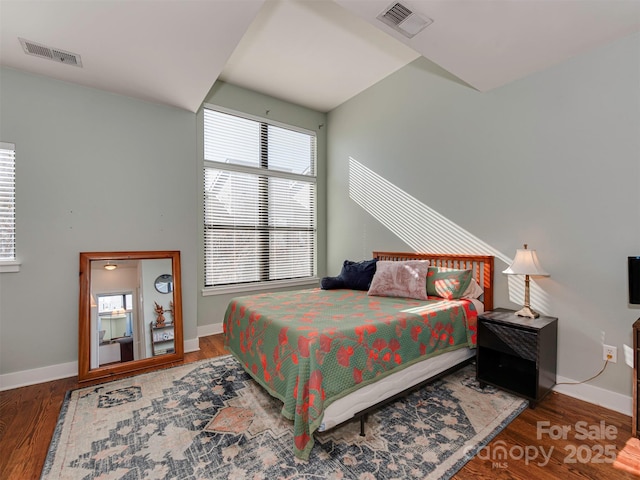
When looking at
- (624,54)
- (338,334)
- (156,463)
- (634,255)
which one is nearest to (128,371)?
(156,463)

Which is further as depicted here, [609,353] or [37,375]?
[37,375]

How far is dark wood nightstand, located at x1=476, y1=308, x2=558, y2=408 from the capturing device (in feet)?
7.14

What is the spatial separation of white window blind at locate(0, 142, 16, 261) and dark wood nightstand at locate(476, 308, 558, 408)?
3.93 m

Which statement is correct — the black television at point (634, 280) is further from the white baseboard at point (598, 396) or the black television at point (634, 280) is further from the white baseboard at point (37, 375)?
the white baseboard at point (37, 375)

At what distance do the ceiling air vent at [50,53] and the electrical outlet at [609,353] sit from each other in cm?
452

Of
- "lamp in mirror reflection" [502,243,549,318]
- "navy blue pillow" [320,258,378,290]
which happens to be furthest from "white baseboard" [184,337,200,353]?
"lamp in mirror reflection" [502,243,549,318]

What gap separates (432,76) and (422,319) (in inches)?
105

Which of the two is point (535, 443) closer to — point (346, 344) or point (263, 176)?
point (346, 344)

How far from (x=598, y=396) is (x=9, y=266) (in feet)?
15.4

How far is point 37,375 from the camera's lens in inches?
102

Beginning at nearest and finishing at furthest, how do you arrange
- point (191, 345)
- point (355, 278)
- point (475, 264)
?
point (475, 264) < point (191, 345) < point (355, 278)

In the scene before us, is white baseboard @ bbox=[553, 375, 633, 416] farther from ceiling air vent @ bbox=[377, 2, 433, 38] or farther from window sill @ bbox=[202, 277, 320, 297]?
window sill @ bbox=[202, 277, 320, 297]

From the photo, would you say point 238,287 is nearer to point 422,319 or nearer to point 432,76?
point 422,319

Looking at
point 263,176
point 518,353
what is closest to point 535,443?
point 518,353
